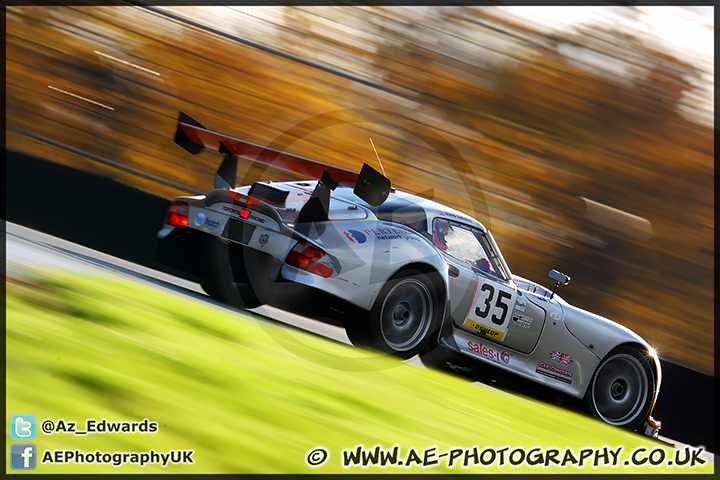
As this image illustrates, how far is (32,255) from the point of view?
188 inches

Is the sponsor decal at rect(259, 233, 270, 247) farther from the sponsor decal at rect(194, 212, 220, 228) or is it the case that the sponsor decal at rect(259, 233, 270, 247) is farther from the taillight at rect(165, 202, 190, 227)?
the taillight at rect(165, 202, 190, 227)

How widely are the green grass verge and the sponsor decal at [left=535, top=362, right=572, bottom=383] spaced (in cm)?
64

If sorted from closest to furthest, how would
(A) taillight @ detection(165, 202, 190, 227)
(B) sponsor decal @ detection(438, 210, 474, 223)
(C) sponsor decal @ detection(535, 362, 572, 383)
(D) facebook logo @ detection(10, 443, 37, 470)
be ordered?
(D) facebook logo @ detection(10, 443, 37, 470), (A) taillight @ detection(165, 202, 190, 227), (B) sponsor decal @ detection(438, 210, 474, 223), (C) sponsor decal @ detection(535, 362, 572, 383)

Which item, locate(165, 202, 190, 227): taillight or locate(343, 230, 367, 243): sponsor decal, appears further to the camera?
locate(165, 202, 190, 227): taillight

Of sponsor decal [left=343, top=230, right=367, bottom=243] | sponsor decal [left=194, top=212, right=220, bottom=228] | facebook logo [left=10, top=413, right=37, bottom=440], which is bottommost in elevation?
facebook logo [left=10, top=413, right=37, bottom=440]

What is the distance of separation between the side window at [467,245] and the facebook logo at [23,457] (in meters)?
3.18

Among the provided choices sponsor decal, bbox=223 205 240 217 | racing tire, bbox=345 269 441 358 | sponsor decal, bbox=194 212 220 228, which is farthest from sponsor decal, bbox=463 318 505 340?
sponsor decal, bbox=194 212 220 228

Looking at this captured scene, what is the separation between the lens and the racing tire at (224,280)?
179 inches

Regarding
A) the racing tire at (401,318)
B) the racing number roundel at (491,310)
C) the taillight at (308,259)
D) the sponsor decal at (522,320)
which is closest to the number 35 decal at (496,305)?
the racing number roundel at (491,310)

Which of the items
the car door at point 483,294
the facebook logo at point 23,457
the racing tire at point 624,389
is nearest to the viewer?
the facebook logo at point 23,457

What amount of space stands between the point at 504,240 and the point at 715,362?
131 inches

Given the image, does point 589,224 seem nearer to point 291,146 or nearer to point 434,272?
point 291,146

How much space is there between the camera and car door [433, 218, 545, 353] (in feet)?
16.0

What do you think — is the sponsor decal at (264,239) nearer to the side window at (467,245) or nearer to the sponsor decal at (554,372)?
the side window at (467,245)
